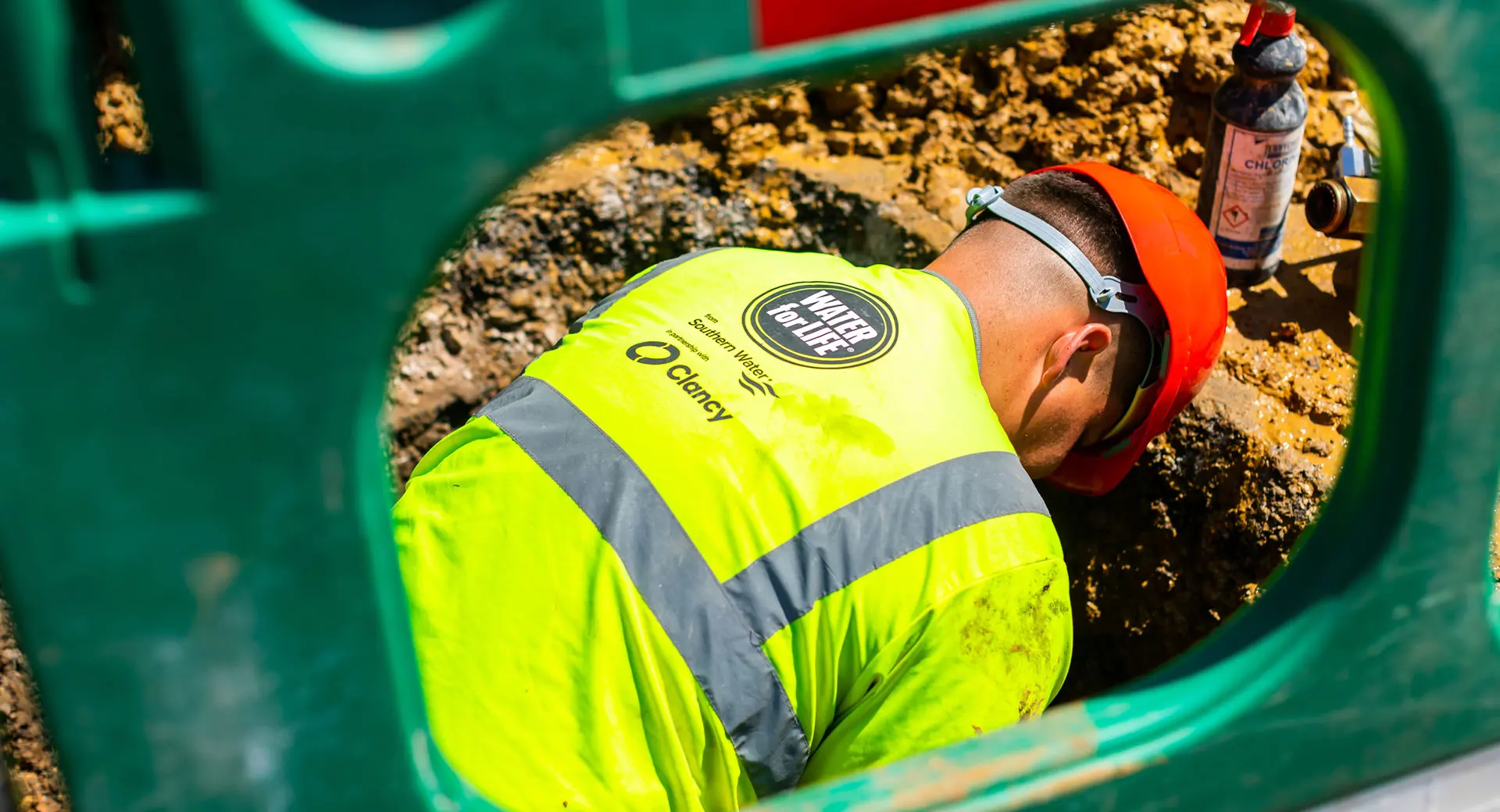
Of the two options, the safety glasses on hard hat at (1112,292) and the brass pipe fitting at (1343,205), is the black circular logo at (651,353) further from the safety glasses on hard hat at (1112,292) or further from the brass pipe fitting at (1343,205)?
the brass pipe fitting at (1343,205)

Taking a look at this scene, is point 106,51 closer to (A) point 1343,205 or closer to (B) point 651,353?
(B) point 651,353

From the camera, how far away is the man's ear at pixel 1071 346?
240cm

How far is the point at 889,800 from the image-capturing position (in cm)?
108

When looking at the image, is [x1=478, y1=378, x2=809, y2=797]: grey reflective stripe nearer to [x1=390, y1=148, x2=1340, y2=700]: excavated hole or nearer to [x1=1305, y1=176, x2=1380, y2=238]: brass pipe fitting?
[x1=390, y1=148, x2=1340, y2=700]: excavated hole

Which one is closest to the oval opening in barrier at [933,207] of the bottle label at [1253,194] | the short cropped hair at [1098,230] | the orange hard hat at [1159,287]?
the bottle label at [1253,194]

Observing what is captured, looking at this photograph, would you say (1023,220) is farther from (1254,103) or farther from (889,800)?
(889,800)

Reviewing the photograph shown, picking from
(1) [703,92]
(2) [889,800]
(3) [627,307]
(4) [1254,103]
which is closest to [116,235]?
(1) [703,92]

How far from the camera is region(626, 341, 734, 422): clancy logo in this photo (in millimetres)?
1960

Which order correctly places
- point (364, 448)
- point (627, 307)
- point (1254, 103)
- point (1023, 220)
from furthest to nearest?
point (1254, 103)
point (1023, 220)
point (627, 307)
point (364, 448)

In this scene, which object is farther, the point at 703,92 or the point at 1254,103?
the point at 1254,103

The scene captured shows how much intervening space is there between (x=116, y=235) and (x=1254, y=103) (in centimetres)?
279

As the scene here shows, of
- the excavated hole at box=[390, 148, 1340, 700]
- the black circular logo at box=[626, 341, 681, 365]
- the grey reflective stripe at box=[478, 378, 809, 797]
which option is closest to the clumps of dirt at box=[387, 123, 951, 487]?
the excavated hole at box=[390, 148, 1340, 700]

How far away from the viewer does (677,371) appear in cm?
205

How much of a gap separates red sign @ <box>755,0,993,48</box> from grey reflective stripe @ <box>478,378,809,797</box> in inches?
44.2
